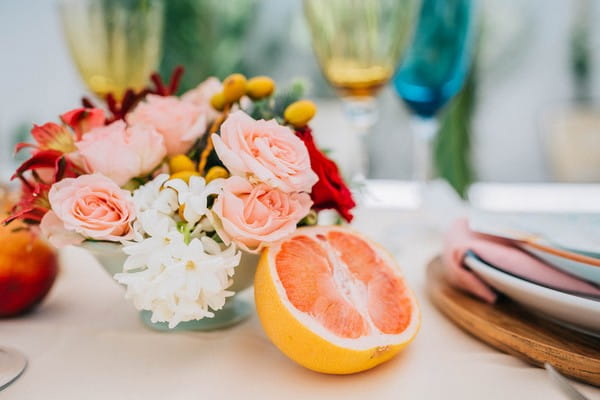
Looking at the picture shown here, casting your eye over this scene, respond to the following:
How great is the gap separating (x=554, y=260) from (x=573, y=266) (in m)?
0.01

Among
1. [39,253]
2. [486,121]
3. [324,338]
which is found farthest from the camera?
[486,121]

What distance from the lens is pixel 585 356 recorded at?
0.29 metres

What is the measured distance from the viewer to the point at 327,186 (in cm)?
34

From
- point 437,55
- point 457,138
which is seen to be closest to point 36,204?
point 437,55

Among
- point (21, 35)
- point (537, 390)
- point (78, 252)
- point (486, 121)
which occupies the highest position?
point (537, 390)

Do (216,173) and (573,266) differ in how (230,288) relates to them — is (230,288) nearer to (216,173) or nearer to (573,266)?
(216,173)

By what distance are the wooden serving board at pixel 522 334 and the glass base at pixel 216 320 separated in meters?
0.15

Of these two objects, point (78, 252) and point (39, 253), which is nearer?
point (39, 253)

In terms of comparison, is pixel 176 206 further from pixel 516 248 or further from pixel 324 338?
pixel 516 248

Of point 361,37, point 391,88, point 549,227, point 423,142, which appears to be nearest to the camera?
→ point 549,227

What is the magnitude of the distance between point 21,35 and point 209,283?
2.53 metres

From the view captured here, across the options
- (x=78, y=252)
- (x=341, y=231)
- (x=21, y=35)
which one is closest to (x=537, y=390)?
(x=341, y=231)

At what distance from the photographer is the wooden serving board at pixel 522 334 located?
0.30 meters

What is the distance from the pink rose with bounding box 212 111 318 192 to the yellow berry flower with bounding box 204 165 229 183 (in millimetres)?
19
